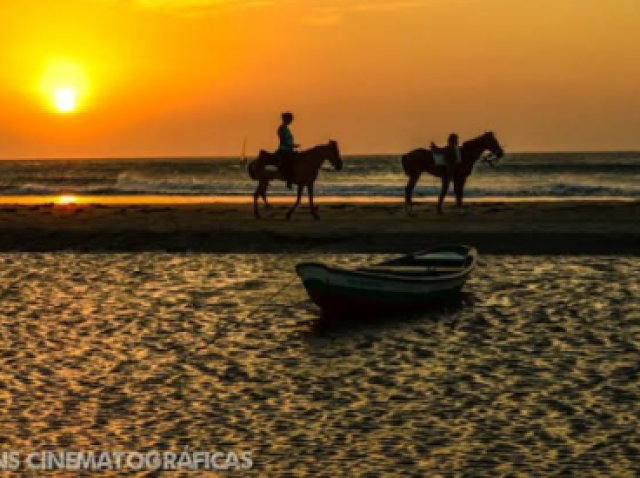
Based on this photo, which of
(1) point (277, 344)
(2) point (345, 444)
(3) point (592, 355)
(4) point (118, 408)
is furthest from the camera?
(1) point (277, 344)

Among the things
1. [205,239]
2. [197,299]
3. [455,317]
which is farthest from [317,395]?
[205,239]

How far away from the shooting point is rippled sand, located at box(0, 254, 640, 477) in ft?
34.2

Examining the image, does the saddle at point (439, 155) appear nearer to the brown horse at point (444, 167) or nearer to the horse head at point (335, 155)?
the brown horse at point (444, 167)

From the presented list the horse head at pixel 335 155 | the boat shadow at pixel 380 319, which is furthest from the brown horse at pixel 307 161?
the boat shadow at pixel 380 319

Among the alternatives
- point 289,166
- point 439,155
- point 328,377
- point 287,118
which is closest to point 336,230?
Result: point 289,166

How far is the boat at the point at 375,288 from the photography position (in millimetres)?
16984

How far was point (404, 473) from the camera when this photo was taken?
379 inches

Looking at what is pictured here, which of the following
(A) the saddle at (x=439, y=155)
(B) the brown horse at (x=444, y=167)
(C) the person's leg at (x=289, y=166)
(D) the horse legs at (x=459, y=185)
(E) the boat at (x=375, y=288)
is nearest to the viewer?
(E) the boat at (x=375, y=288)

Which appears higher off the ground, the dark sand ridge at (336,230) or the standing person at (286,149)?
the standing person at (286,149)

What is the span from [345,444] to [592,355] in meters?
5.08

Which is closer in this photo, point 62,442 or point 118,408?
point 62,442

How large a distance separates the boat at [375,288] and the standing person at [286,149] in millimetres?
11154

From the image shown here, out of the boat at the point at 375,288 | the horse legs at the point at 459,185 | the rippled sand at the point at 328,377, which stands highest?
the horse legs at the point at 459,185

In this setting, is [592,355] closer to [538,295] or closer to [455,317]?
[455,317]
